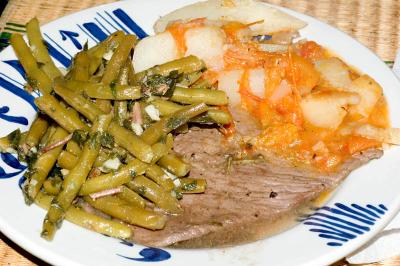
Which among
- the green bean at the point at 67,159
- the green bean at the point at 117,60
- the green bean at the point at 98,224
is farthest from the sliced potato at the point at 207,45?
the green bean at the point at 98,224

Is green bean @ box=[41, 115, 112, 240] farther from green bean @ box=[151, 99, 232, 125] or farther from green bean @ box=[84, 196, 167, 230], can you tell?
green bean @ box=[151, 99, 232, 125]

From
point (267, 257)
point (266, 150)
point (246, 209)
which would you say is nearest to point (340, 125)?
point (266, 150)

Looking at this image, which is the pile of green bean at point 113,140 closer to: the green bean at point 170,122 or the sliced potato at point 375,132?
the green bean at point 170,122

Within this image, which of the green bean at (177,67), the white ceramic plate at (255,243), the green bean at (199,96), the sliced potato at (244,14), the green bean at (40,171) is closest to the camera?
the white ceramic plate at (255,243)

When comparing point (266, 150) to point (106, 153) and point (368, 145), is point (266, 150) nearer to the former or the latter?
point (368, 145)

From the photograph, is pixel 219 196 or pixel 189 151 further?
pixel 189 151

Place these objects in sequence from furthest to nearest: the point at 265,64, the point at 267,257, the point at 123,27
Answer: the point at 123,27 → the point at 265,64 → the point at 267,257

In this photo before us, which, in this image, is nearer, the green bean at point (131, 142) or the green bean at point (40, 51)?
the green bean at point (131, 142)
